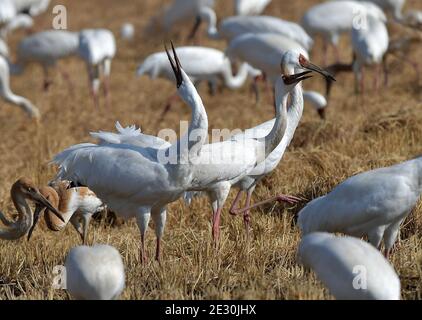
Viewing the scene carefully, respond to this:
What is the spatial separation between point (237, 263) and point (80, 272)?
1352 millimetres

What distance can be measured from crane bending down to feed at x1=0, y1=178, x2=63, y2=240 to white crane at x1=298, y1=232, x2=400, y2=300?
2.05 meters

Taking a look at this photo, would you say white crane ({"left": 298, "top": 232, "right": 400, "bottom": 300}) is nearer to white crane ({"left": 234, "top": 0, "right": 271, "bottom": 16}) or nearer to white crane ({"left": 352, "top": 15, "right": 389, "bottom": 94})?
white crane ({"left": 352, "top": 15, "right": 389, "bottom": 94})

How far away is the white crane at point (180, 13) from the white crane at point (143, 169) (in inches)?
398

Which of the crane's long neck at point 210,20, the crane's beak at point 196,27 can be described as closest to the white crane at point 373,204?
the crane's long neck at point 210,20

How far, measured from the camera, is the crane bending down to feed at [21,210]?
600cm

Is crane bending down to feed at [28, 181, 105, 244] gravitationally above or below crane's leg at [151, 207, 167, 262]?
above

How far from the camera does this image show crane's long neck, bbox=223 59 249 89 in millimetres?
13122

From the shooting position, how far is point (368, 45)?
12250mm

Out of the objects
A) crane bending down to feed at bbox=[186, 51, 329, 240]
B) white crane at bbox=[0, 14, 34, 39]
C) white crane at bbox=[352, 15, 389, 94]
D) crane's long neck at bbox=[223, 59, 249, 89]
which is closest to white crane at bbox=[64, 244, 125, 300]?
crane bending down to feed at bbox=[186, 51, 329, 240]

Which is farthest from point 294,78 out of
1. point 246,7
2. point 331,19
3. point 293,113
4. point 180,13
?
point 180,13

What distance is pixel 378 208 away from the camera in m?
5.26

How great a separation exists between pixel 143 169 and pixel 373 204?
1374 mm

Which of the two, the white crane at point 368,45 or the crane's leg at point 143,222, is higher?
the white crane at point 368,45

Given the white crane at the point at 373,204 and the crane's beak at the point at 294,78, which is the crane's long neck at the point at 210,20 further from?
the white crane at the point at 373,204
